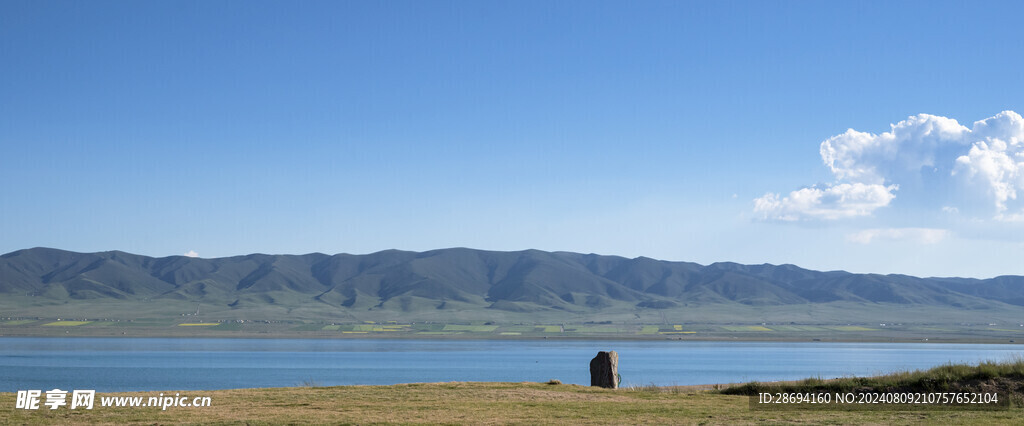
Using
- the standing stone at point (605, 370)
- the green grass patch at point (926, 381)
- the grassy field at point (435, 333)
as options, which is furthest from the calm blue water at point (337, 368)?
the grassy field at point (435, 333)

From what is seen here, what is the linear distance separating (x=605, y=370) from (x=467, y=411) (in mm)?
9260

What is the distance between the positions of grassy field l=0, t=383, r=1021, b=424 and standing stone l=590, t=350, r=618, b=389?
3.93 m

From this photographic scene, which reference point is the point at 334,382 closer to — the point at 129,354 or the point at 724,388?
the point at 724,388

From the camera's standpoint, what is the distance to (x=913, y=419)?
16641mm

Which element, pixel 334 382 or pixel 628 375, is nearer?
pixel 334 382

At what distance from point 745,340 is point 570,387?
15507 cm

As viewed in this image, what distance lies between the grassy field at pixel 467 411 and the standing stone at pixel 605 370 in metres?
3.93

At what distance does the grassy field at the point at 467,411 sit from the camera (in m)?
16.3

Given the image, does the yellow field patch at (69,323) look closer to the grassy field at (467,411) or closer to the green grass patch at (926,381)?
the grassy field at (467,411)

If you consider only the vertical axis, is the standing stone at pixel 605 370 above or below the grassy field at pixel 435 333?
above

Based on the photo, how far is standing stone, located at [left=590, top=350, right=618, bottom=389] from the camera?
26391 millimetres

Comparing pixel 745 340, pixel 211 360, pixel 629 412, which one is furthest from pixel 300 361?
pixel 745 340

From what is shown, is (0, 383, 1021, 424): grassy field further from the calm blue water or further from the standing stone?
the calm blue water

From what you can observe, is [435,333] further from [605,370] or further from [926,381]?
[926,381]
